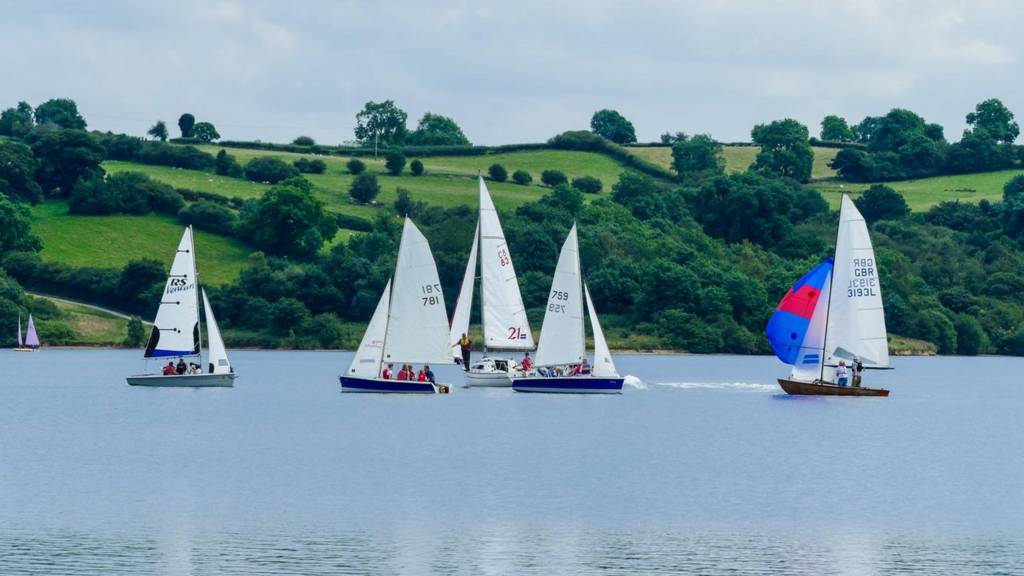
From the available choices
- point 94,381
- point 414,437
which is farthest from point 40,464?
point 94,381

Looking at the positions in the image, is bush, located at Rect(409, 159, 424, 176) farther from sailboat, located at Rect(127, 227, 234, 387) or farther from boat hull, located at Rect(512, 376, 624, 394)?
boat hull, located at Rect(512, 376, 624, 394)

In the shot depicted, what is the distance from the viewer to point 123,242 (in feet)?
524

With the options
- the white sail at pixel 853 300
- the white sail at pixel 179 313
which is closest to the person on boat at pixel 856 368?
the white sail at pixel 853 300

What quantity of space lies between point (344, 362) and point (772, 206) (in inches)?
2370

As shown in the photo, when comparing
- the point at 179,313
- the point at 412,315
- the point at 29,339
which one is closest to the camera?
the point at 412,315

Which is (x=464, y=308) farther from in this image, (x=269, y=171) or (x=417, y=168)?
(x=417, y=168)

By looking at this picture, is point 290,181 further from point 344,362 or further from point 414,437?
point 414,437

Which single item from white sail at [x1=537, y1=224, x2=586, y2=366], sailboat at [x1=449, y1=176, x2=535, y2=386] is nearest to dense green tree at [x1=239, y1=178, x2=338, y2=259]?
sailboat at [x1=449, y1=176, x2=535, y2=386]

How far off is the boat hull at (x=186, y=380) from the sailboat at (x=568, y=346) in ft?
50.4

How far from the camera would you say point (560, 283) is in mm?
82188

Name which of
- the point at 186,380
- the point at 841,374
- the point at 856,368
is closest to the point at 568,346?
the point at 841,374

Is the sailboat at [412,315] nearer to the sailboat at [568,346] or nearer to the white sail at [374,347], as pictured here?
the white sail at [374,347]

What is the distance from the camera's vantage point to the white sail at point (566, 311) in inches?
3211

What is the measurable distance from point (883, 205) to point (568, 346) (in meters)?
119
